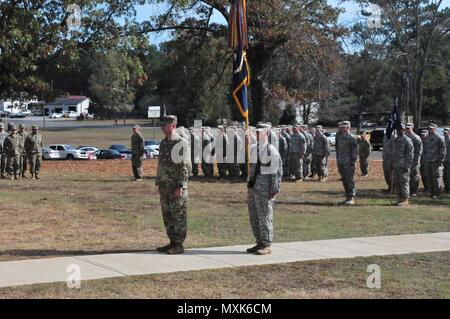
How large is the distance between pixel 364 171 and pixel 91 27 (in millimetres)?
11928

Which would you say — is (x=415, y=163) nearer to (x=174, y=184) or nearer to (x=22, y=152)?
(x=174, y=184)

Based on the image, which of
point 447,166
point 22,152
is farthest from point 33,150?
point 447,166

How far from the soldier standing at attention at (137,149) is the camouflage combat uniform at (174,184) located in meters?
13.0

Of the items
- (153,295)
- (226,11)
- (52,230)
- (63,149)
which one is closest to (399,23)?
(226,11)

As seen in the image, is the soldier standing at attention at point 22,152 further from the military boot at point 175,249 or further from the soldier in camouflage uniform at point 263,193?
the soldier in camouflage uniform at point 263,193

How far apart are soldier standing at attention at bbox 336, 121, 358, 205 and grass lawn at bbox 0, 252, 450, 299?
23.7ft

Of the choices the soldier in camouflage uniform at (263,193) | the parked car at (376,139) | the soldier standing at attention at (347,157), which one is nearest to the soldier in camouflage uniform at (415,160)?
the soldier standing at attention at (347,157)

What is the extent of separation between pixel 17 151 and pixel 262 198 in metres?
16.6

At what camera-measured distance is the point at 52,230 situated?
1281cm

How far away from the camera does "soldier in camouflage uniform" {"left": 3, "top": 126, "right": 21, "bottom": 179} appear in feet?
80.9

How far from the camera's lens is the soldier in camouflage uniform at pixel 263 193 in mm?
10195

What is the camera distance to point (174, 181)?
400 inches

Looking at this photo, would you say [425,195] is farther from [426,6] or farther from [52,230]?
[426,6]
